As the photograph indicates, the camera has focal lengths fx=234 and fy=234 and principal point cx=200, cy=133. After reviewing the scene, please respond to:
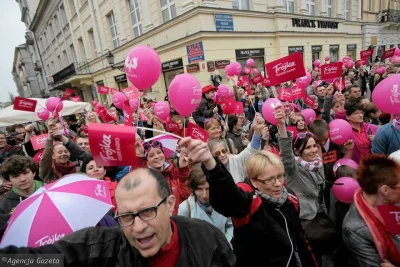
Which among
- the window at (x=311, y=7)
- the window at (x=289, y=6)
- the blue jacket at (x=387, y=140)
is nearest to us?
the blue jacket at (x=387, y=140)

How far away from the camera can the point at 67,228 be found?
125 centimetres

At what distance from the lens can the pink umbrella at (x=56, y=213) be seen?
1204 millimetres

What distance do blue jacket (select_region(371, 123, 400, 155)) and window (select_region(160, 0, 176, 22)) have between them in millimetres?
9762

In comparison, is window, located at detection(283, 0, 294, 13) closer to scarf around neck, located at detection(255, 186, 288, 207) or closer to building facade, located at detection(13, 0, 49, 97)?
scarf around neck, located at detection(255, 186, 288, 207)

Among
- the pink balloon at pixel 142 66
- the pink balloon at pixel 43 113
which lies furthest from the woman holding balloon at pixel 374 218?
the pink balloon at pixel 43 113

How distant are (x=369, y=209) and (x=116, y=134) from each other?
175cm

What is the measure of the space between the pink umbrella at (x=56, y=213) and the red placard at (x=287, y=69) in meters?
2.74

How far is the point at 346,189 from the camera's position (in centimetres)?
205

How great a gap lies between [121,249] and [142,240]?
115 millimetres

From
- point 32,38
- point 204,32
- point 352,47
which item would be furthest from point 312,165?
point 32,38

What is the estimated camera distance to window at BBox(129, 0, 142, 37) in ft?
40.9

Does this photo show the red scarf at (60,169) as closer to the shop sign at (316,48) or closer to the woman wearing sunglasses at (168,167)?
the woman wearing sunglasses at (168,167)

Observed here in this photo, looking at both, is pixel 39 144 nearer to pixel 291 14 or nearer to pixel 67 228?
pixel 67 228

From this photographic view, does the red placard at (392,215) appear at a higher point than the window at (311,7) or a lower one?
lower
